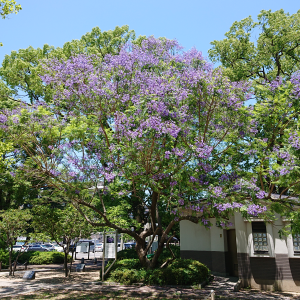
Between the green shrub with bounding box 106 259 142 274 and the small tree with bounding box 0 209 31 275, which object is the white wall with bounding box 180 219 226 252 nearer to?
the green shrub with bounding box 106 259 142 274

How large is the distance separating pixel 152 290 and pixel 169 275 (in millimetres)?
1364

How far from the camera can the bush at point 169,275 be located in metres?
12.1

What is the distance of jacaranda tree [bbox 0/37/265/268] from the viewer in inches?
349

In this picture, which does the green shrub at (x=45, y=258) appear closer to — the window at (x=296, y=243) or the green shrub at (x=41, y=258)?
the green shrub at (x=41, y=258)

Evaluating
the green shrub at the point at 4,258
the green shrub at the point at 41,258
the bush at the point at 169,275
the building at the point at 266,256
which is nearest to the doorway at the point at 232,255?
the building at the point at 266,256

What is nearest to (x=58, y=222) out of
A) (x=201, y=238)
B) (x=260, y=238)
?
(x=201, y=238)

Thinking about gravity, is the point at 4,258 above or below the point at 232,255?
below

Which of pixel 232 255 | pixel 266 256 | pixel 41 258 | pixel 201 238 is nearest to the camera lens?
pixel 266 256

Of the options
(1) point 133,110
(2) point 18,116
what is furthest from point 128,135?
(2) point 18,116

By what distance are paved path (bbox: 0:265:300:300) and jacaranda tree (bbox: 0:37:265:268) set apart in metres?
2.79

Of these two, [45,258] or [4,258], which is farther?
[45,258]

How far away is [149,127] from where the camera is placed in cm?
843

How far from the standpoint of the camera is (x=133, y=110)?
30.9 ft

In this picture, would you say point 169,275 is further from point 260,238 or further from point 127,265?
point 260,238
